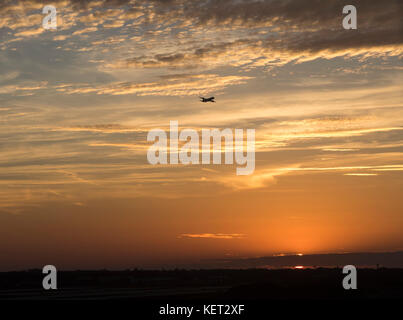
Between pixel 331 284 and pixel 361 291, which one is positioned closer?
pixel 361 291

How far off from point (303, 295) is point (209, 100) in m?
52.2

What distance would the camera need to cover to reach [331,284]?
11256cm
